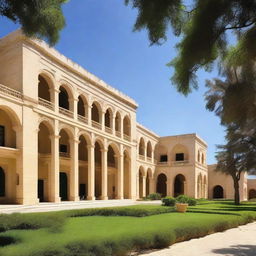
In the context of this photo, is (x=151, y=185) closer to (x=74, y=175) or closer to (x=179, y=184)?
(x=179, y=184)

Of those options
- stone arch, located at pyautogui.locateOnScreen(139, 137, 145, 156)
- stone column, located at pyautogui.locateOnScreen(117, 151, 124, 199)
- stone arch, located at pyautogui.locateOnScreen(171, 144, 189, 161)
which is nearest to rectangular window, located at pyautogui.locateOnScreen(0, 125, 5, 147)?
stone column, located at pyautogui.locateOnScreen(117, 151, 124, 199)

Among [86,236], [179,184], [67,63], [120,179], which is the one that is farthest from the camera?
[179,184]

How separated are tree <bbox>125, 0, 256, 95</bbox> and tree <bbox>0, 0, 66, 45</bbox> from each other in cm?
190

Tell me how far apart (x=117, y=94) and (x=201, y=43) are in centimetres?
2808

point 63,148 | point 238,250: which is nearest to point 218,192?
point 63,148

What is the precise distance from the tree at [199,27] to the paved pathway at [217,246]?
15.7 ft

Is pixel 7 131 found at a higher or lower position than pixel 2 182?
higher

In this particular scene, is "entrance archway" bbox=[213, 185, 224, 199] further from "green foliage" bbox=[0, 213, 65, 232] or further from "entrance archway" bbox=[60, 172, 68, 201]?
"green foliage" bbox=[0, 213, 65, 232]

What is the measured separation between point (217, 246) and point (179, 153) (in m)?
40.5

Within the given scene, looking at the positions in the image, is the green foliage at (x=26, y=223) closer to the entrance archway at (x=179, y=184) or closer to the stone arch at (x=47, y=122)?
the stone arch at (x=47, y=122)

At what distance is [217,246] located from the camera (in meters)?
10.3

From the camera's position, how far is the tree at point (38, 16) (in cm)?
700

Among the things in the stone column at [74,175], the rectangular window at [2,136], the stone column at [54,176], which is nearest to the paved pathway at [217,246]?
the stone column at [54,176]

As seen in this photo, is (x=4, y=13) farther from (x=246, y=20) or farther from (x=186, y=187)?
(x=186, y=187)
